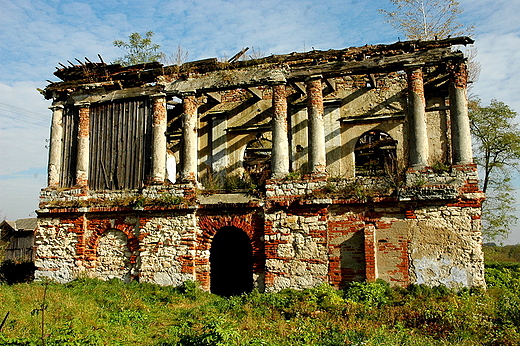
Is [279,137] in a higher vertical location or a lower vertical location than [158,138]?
lower

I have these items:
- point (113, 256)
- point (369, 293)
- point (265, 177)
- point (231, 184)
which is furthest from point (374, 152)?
point (113, 256)

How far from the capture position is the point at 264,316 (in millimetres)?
9039

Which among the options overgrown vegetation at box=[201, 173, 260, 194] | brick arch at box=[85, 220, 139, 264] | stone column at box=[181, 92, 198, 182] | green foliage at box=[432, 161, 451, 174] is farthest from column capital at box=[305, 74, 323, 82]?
brick arch at box=[85, 220, 139, 264]

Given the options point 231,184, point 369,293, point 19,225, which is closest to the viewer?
point 369,293

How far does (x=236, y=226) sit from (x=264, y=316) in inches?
113

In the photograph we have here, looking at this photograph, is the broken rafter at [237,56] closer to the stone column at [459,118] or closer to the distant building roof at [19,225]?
the stone column at [459,118]

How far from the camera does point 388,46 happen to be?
11.2m

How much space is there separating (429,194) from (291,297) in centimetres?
397

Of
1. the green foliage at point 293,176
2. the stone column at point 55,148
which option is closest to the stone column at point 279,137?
the green foliage at point 293,176

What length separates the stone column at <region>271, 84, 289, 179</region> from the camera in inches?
449

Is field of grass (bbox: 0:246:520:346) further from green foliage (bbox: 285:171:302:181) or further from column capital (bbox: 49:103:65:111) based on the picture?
column capital (bbox: 49:103:65:111)

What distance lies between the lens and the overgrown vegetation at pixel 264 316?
23.8 feet

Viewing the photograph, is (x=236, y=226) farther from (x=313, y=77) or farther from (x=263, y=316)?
(x=313, y=77)

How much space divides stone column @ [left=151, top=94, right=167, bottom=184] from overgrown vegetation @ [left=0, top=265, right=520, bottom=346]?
3125 millimetres
